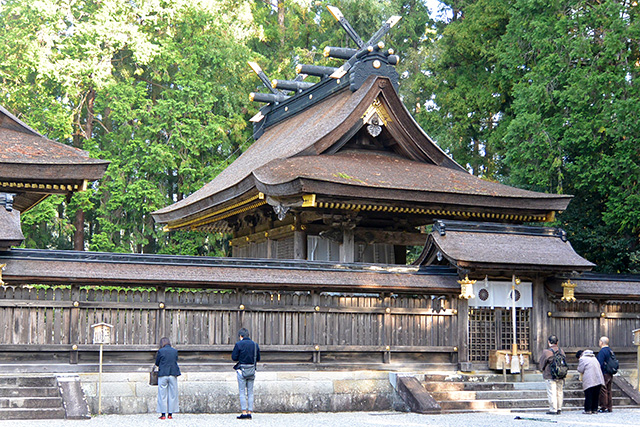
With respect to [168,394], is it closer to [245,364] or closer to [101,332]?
[245,364]

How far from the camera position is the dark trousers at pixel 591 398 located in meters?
15.7

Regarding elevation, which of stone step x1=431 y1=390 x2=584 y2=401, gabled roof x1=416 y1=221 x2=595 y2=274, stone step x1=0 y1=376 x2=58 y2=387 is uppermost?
gabled roof x1=416 y1=221 x2=595 y2=274

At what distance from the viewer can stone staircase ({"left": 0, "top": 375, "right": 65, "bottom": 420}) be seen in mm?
12930

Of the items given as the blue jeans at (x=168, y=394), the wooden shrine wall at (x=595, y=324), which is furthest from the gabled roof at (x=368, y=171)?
the blue jeans at (x=168, y=394)

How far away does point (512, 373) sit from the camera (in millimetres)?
17031

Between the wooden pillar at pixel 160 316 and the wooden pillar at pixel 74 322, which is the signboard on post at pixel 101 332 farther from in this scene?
the wooden pillar at pixel 160 316

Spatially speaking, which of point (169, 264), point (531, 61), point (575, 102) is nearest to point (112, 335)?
point (169, 264)

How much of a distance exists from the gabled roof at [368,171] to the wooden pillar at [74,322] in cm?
515

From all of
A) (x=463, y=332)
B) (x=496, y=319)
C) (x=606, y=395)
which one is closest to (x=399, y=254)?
(x=496, y=319)

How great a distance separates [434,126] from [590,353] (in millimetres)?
19850

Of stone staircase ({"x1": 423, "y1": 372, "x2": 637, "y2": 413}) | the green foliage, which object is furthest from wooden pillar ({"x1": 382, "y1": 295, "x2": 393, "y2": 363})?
the green foliage

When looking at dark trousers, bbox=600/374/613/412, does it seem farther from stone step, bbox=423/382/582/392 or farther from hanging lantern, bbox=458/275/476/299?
hanging lantern, bbox=458/275/476/299

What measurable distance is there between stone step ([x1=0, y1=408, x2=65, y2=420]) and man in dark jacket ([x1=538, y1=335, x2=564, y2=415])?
338 inches

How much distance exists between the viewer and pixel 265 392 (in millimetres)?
15398
